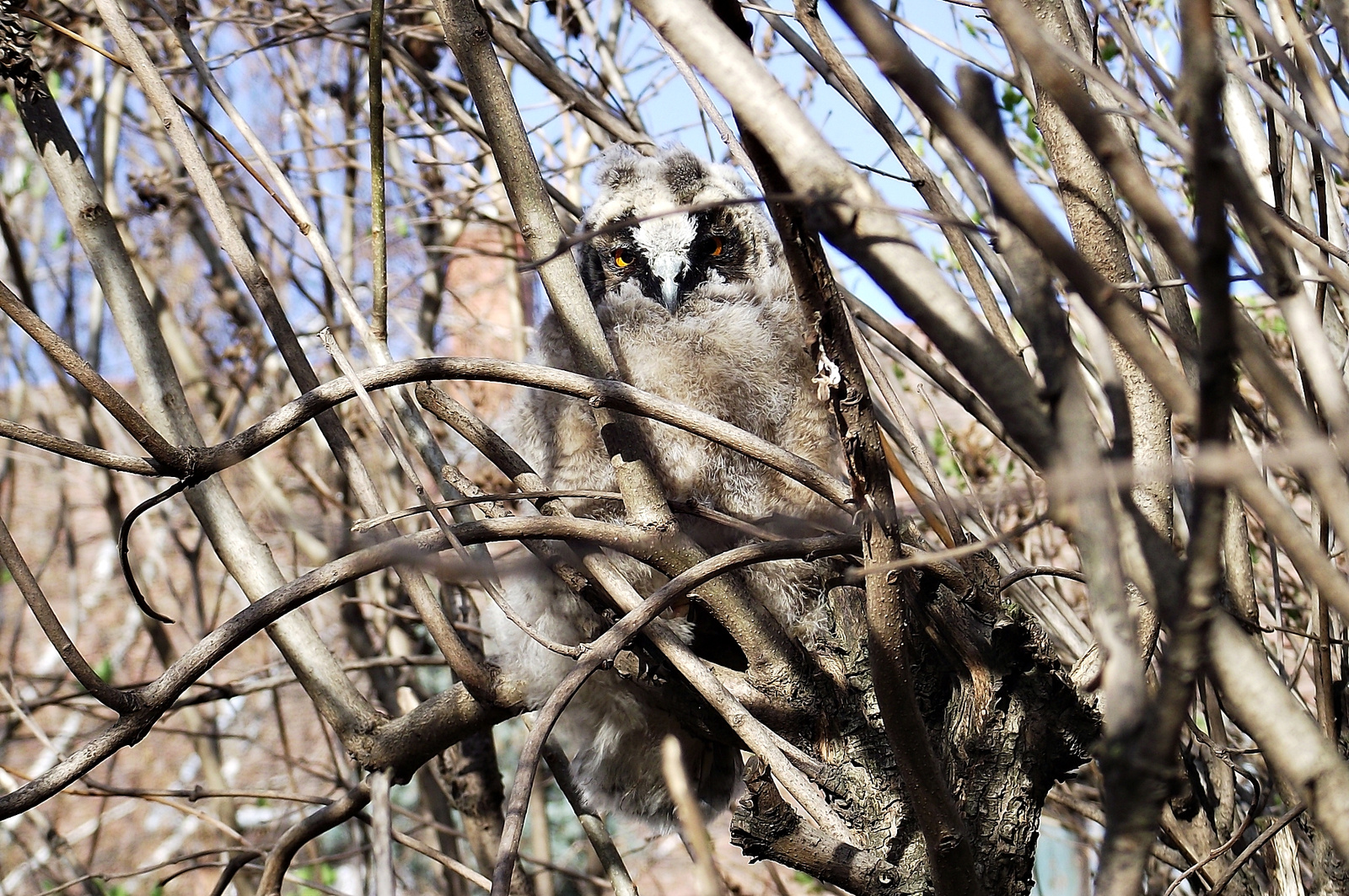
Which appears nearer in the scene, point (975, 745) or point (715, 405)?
point (975, 745)

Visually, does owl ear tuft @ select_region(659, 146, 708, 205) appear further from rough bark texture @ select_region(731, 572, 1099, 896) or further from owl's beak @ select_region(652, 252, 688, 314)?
rough bark texture @ select_region(731, 572, 1099, 896)

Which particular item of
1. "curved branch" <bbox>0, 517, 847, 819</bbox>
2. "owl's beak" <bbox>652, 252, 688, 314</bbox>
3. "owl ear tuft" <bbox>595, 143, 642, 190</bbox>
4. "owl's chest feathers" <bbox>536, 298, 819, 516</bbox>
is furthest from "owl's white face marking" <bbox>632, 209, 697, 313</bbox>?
"curved branch" <bbox>0, 517, 847, 819</bbox>

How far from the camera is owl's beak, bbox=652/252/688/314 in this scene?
260 centimetres

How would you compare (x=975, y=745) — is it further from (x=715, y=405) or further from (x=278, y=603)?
(x=278, y=603)

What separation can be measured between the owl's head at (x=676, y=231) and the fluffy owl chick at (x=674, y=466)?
14 cm

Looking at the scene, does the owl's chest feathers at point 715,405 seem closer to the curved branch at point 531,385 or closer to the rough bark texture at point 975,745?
the rough bark texture at point 975,745

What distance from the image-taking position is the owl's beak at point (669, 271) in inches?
102

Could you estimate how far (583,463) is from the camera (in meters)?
2.17

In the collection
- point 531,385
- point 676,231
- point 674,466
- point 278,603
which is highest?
point 676,231

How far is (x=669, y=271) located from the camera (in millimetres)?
2646

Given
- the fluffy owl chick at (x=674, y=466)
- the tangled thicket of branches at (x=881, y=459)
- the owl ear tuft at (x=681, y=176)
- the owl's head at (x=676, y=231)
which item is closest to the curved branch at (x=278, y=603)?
the tangled thicket of branches at (x=881, y=459)

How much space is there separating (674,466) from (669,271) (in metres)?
0.71

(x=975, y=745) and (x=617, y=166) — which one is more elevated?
(x=617, y=166)

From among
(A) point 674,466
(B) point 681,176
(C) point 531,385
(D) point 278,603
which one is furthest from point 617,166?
(D) point 278,603
